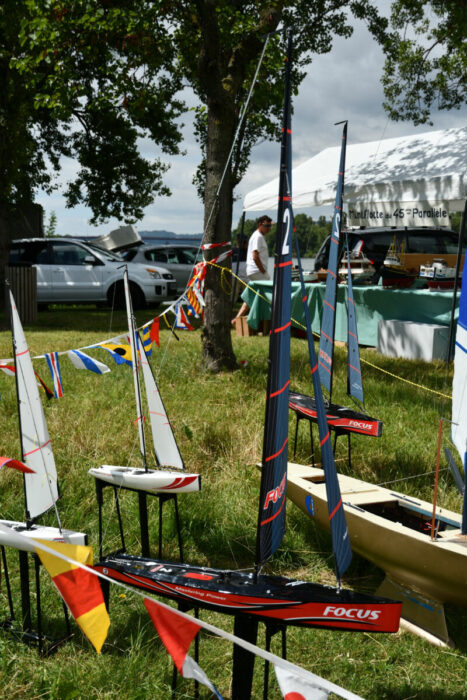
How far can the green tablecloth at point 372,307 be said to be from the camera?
30.1 feet

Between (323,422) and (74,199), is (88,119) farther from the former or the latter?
(323,422)

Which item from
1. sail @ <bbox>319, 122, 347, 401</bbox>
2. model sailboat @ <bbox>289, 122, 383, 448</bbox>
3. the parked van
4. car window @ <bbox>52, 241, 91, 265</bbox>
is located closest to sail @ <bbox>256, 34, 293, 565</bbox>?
model sailboat @ <bbox>289, 122, 383, 448</bbox>

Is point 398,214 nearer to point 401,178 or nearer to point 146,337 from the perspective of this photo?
point 401,178

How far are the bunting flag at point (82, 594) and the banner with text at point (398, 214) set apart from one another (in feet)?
26.3

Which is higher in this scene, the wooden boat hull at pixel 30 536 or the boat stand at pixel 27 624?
the wooden boat hull at pixel 30 536

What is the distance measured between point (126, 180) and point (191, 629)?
18.0m

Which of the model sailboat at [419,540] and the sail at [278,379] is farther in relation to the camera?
the model sailboat at [419,540]

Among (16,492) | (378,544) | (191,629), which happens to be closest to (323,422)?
(191,629)

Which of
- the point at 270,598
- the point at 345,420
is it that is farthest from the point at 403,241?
the point at 270,598

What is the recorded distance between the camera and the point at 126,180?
1884 cm

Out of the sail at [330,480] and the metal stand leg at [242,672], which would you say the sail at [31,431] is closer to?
the metal stand leg at [242,672]

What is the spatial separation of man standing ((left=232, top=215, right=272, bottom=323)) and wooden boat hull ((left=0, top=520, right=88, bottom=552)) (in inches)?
338

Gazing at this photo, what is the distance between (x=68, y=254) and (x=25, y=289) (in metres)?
2.42

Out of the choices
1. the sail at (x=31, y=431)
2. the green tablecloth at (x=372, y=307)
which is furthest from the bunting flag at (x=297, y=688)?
the green tablecloth at (x=372, y=307)
